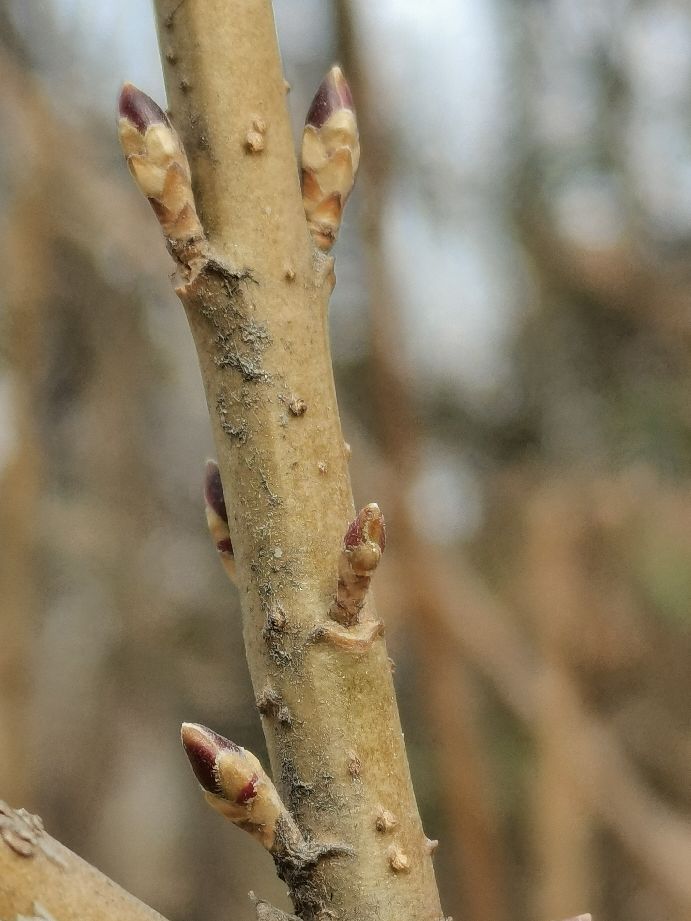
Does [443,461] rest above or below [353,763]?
above

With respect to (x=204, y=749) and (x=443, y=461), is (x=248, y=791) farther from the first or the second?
(x=443, y=461)

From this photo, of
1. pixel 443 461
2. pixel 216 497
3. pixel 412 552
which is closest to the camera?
pixel 216 497

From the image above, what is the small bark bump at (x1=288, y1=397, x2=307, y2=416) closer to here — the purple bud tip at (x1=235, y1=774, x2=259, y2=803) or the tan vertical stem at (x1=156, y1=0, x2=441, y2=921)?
the tan vertical stem at (x1=156, y1=0, x2=441, y2=921)

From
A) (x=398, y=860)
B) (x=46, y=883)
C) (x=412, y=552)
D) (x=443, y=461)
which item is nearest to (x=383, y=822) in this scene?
(x=398, y=860)

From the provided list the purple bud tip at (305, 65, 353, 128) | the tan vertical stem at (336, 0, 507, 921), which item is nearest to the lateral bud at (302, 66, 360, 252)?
the purple bud tip at (305, 65, 353, 128)

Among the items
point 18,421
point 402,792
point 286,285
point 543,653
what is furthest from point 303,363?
point 18,421

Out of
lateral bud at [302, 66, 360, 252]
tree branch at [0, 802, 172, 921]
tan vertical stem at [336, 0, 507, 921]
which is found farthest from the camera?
tan vertical stem at [336, 0, 507, 921]

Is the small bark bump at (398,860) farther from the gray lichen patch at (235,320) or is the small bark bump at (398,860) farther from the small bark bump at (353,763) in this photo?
the gray lichen patch at (235,320)
